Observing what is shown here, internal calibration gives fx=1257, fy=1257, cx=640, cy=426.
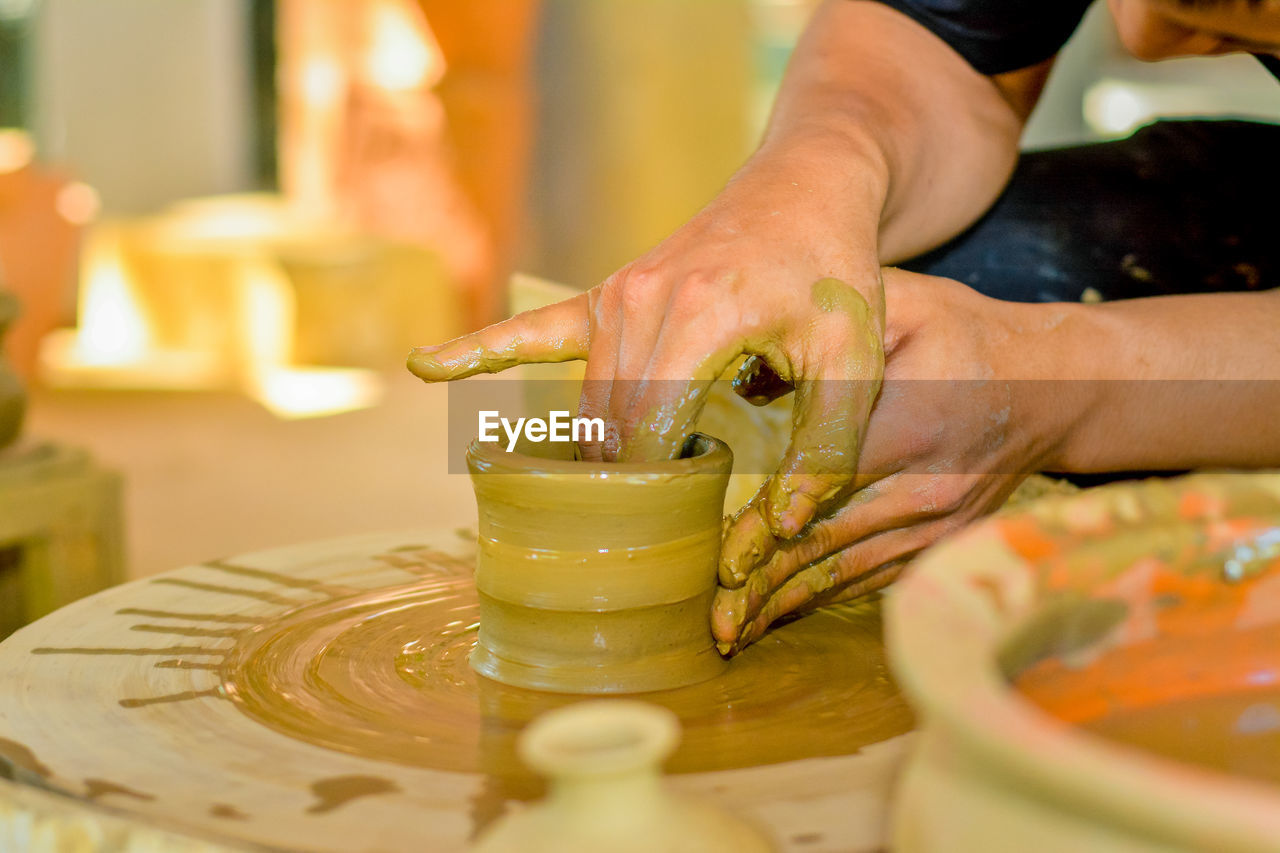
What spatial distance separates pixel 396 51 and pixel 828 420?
5.88m

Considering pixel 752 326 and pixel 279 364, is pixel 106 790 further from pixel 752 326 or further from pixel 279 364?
pixel 279 364

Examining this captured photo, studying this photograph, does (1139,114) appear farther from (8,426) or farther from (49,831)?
(49,831)

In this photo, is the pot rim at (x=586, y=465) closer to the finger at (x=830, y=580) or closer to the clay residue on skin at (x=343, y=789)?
the finger at (x=830, y=580)

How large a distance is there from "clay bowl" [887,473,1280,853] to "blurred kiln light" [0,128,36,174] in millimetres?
6029

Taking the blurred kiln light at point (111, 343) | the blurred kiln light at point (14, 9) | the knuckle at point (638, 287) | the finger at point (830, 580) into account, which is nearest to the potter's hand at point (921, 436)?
the finger at point (830, 580)

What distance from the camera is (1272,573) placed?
0.68m

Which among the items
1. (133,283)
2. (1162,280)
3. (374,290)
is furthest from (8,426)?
(133,283)

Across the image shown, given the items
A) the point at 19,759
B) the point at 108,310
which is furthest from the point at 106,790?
the point at 108,310

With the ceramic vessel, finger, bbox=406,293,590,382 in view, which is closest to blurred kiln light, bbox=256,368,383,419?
finger, bbox=406,293,590,382

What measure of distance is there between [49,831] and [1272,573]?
743 mm

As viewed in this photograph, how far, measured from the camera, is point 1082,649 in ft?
2.22

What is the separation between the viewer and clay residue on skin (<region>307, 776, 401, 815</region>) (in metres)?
0.82

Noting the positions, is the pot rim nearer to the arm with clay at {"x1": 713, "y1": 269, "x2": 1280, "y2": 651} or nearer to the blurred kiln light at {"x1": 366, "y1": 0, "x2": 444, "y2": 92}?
the arm with clay at {"x1": 713, "y1": 269, "x2": 1280, "y2": 651}

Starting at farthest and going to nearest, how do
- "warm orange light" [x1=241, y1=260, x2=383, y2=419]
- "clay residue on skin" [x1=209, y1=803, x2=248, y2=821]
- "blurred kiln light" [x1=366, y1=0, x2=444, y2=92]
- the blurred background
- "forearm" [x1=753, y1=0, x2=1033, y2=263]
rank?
"blurred kiln light" [x1=366, y1=0, x2=444, y2=92] → "warm orange light" [x1=241, y1=260, x2=383, y2=419] → the blurred background → "forearm" [x1=753, y1=0, x2=1033, y2=263] → "clay residue on skin" [x1=209, y1=803, x2=248, y2=821]
